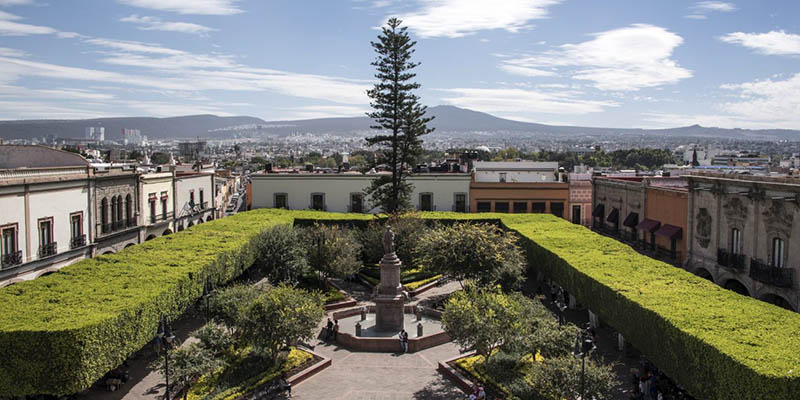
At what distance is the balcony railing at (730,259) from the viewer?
84.6 ft

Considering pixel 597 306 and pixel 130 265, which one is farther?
pixel 130 265

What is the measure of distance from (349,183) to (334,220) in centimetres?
702

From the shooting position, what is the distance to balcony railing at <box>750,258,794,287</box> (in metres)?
22.8

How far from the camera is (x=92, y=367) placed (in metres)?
16.7

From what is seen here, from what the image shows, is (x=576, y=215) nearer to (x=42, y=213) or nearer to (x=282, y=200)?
(x=282, y=200)

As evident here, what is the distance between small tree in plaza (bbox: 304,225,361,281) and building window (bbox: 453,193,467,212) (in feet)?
52.9

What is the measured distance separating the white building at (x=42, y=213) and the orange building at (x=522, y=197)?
82.9ft

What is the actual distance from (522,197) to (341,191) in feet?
42.3

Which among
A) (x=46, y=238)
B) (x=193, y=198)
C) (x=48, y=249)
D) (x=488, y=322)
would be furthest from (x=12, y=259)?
(x=193, y=198)

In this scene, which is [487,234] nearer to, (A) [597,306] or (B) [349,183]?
(A) [597,306]

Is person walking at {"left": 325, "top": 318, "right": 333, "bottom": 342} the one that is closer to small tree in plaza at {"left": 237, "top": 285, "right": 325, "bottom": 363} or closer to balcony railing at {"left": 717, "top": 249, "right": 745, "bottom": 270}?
small tree in plaza at {"left": 237, "top": 285, "right": 325, "bottom": 363}

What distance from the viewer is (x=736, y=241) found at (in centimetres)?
2661

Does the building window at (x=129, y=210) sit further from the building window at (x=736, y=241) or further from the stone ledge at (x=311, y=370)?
the building window at (x=736, y=241)

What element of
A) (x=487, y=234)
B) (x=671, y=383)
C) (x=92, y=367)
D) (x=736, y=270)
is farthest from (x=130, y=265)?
(x=736, y=270)
